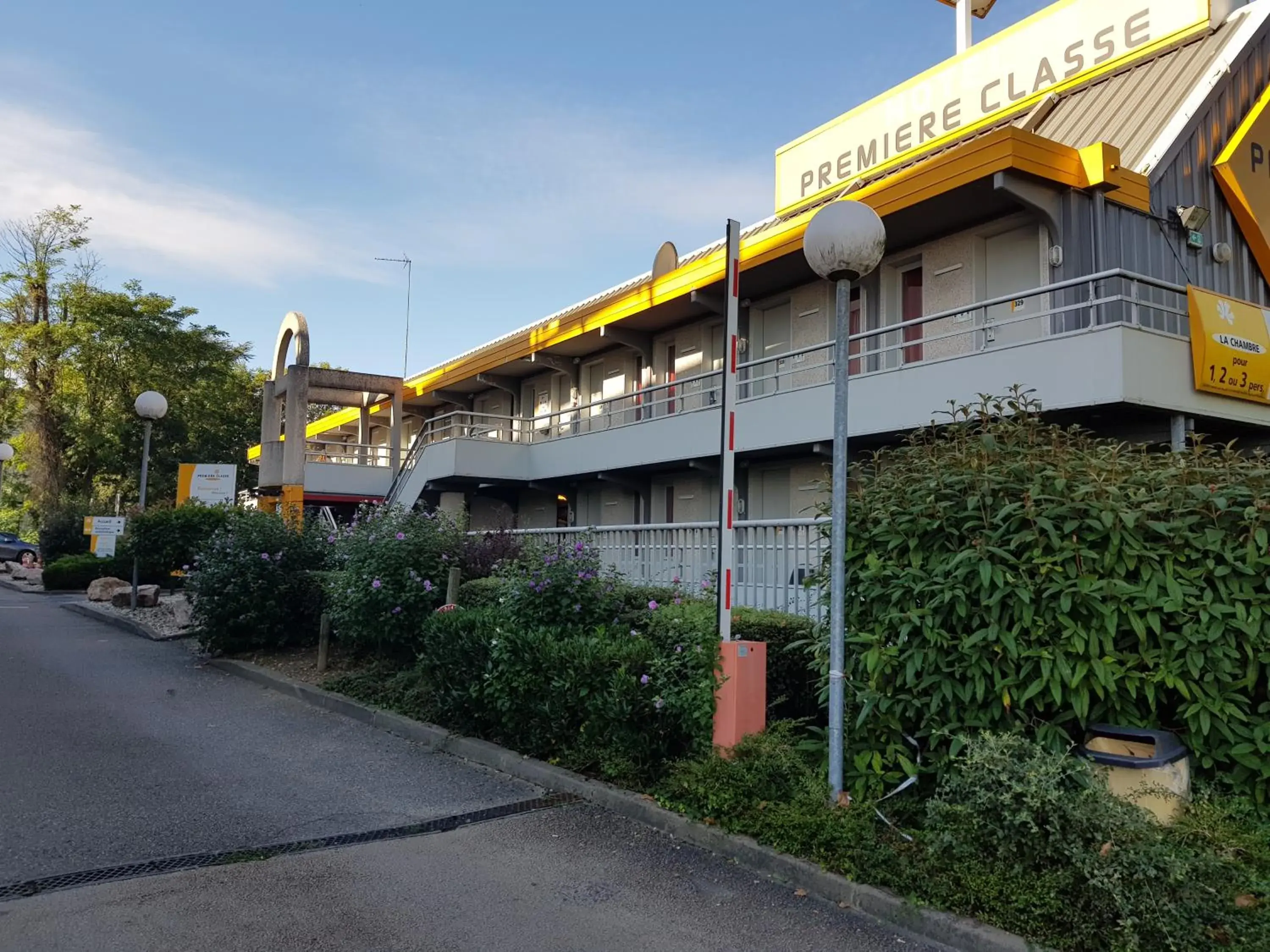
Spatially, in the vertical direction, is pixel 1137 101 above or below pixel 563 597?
above

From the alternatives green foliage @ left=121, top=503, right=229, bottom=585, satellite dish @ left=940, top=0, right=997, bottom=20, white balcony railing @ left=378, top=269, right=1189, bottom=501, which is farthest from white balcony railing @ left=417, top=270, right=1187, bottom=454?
green foliage @ left=121, top=503, right=229, bottom=585

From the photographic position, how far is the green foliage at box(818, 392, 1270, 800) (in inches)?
179

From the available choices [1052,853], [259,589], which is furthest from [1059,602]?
[259,589]

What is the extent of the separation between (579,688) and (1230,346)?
409 inches

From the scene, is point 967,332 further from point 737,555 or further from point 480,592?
point 480,592

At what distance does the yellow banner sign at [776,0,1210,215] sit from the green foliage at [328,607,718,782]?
532 inches

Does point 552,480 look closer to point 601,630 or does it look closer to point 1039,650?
point 601,630

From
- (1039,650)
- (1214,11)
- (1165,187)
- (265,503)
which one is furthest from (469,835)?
(265,503)

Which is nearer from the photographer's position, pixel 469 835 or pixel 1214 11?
pixel 469 835

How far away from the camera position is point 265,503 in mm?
25562

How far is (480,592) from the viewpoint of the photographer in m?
9.70

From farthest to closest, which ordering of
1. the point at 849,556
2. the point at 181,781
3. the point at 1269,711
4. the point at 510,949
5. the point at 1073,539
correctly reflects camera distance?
the point at 181,781 < the point at 849,556 < the point at 1073,539 < the point at 1269,711 < the point at 510,949

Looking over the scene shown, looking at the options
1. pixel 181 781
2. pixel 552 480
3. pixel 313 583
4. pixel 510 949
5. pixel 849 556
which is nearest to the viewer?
pixel 510 949

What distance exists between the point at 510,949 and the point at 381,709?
5349 mm
